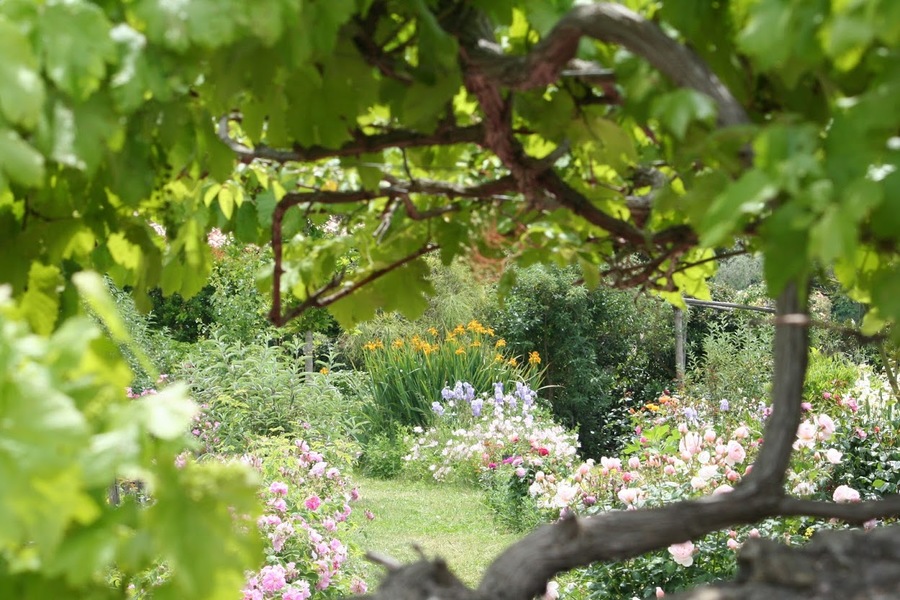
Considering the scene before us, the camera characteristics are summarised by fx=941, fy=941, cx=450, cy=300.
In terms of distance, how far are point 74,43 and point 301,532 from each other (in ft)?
11.4

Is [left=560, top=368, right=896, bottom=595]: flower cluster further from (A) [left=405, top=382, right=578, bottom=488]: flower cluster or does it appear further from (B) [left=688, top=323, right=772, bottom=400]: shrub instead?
(B) [left=688, top=323, right=772, bottom=400]: shrub

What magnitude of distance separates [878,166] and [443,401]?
8.16 metres

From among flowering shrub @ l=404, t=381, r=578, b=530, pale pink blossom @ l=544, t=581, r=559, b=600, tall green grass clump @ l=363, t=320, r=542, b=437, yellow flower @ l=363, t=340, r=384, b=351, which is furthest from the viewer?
yellow flower @ l=363, t=340, r=384, b=351

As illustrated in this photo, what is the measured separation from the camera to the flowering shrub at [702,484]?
11.8ft

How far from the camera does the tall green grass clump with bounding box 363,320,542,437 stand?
892cm

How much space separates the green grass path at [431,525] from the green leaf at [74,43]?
4.33 metres

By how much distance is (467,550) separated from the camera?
19.2ft

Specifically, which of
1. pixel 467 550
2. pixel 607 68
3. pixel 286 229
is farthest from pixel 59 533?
pixel 467 550

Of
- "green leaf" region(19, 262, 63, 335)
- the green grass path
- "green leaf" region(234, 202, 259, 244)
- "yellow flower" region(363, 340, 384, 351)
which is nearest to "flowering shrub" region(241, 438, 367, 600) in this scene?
the green grass path

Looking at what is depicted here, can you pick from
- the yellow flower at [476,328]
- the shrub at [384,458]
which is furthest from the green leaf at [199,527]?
the yellow flower at [476,328]

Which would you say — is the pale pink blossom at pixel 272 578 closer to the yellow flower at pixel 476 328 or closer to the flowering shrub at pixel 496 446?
the flowering shrub at pixel 496 446

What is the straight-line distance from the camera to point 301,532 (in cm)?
404

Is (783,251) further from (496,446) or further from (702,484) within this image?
(496,446)

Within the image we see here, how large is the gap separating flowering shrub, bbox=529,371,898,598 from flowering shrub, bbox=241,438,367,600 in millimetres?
996
